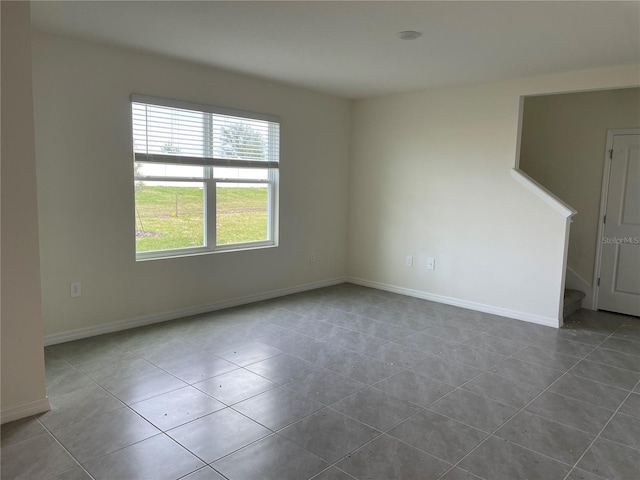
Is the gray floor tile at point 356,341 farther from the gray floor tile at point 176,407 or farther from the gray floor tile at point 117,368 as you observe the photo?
the gray floor tile at point 117,368

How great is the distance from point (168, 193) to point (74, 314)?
4.26ft

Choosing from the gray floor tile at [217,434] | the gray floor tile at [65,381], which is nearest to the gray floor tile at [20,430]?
the gray floor tile at [65,381]

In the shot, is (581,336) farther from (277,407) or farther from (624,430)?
(277,407)

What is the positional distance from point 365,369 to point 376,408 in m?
0.57

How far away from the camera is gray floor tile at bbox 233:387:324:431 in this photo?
2498 mm

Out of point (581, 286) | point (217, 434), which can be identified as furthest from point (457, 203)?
point (217, 434)

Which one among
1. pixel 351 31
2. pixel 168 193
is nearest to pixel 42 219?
pixel 168 193

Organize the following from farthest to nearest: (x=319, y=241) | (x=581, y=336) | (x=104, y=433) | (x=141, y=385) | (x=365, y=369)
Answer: (x=319, y=241), (x=581, y=336), (x=365, y=369), (x=141, y=385), (x=104, y=433)

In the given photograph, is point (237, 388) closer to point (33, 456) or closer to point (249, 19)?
point (33, 456)

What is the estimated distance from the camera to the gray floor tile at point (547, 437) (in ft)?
7.45

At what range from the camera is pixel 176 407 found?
2609 mm

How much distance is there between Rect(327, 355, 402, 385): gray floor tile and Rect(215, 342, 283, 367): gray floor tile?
518 millimetres

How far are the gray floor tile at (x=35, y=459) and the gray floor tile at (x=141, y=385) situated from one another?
51cm

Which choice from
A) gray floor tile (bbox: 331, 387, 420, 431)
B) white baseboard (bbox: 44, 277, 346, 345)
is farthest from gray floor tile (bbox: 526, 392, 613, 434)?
white baseboard (bbox: 44, 277, 346, 345)
